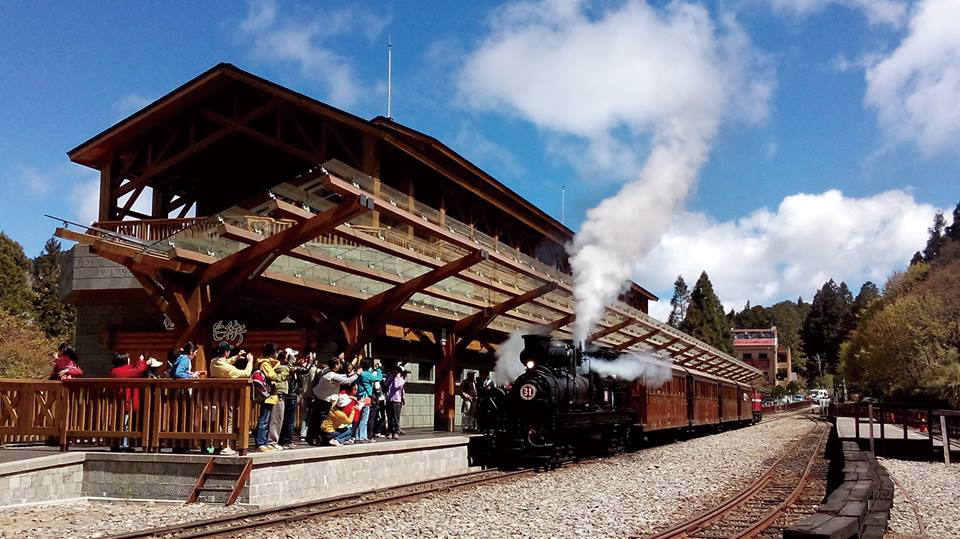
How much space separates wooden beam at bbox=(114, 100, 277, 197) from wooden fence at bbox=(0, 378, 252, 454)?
10530 mm

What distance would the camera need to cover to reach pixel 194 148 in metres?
20.6

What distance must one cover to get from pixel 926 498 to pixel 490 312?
9673 mm

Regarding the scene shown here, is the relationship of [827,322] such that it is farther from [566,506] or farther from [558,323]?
[566,506]

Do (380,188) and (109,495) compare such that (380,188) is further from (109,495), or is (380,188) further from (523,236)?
(523,236)

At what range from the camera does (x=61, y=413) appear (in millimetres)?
10906

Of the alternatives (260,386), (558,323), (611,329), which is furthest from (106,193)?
(611,329)

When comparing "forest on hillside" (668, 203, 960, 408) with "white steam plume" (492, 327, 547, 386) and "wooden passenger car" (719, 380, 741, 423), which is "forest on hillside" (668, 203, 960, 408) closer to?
"wooden passenger car" (719, 380, 741, 423)

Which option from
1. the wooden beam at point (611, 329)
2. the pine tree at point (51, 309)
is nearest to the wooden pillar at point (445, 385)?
the wooden beam at point (611, 329)

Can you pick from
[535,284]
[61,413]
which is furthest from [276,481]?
[535,284]

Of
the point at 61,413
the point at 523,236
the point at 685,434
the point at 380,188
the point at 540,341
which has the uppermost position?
the point at 523,236

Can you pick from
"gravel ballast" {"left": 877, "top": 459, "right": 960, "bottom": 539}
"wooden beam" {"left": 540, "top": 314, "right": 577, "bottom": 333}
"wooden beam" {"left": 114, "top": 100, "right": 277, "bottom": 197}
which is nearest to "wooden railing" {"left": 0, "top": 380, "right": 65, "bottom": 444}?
→ "wooden beam" {"left": 114, "top": 100, "right": 277, "bottom": 197}

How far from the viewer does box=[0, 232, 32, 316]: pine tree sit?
39250 mm

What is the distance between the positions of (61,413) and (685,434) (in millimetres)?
21868

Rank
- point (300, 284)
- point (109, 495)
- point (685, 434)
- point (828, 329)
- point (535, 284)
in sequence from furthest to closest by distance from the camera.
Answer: point (828, 329) → point (685, 434) → point (535, 284) → point (300, 284) → point (109, 495)
